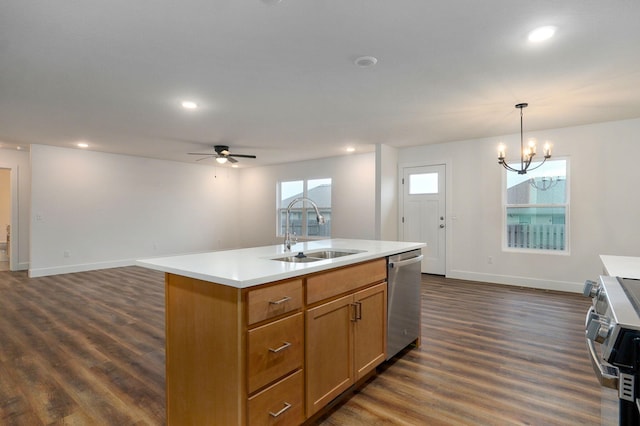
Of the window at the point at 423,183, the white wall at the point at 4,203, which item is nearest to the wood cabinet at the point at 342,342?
the window at the point at 423,183

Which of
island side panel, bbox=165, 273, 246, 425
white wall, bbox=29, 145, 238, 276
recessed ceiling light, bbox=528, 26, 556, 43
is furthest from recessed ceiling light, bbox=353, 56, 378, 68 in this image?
white wall, bbox=29, 145, 238, 276

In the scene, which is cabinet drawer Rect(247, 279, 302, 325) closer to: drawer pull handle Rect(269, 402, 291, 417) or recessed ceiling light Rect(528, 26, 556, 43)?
drawer pull handle Rect(269, 402, 291, 417)

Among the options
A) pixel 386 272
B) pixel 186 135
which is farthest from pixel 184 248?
pixel 386 272

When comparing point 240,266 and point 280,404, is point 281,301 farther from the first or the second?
point 280,404

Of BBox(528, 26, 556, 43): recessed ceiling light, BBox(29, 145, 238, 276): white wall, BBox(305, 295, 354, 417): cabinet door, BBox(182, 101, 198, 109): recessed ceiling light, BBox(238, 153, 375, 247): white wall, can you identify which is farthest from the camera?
BBox(238, 153, 375, 247): white wall

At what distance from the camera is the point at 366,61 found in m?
2.66

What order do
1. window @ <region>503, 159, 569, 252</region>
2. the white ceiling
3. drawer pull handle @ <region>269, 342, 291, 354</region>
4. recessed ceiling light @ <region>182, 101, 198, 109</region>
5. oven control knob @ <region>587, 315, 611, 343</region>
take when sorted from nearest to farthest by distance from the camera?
1. oven control knob @ <region>587, 315, 611, 343</region>
2. drawer pull handle @ <region>269, 342, 291, 354</region>
3. the white ceiling
4. recessed ceiling light @ <region>182, 101, 198, 109</region>
5. window @ <region>503, 159, 569, 252</region>

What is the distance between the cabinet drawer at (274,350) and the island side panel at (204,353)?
0.18ft

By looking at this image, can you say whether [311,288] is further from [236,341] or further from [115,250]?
[115,250]

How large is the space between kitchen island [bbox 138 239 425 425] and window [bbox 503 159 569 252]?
4.22m

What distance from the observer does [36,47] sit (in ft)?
7.92

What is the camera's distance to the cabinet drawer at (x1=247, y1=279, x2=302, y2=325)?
4.69ft

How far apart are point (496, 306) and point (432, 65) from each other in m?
2.96

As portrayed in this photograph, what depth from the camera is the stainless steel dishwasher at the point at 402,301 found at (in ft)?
8.08
